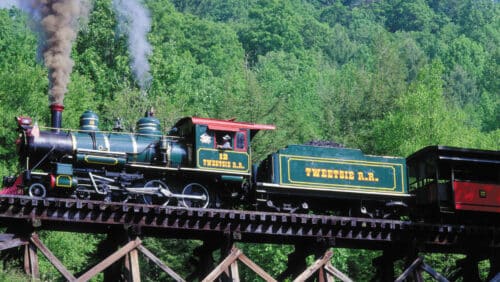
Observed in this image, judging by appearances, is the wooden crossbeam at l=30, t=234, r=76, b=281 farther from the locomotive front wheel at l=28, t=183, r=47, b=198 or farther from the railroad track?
the locomotive front wheel at l=28, t=183, r=47, b=198

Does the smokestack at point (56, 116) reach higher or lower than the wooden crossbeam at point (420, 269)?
higher

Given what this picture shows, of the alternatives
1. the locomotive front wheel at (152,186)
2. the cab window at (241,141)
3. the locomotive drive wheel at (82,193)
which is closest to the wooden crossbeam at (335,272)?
the cab window at (241,141)

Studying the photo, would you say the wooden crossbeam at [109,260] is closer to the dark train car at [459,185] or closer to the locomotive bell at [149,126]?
the locomotive bell at [149,126]

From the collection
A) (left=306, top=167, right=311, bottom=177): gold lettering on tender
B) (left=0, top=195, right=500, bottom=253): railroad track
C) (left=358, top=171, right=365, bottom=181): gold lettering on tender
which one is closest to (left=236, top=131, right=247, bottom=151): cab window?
(left=306, top=167, right=311, bottom=177): gold lettering on tender

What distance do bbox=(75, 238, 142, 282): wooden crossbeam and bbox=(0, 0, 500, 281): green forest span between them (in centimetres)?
173

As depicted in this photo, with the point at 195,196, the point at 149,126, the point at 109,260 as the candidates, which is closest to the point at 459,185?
the point at 195,196

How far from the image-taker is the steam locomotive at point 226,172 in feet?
85.4

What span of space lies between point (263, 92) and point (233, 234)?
24.2 meters

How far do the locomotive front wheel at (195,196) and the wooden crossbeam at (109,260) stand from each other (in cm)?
265

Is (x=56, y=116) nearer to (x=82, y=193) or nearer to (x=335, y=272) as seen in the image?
(x=82, y=193)

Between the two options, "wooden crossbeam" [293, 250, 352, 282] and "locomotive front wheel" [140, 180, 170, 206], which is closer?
"wooden crossbeam" [293, 250, 352, 282]

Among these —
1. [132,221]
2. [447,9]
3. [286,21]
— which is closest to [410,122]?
[132,221]

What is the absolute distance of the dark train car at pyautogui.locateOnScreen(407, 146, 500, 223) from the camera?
28.5m

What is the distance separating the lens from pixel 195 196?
2700cm
